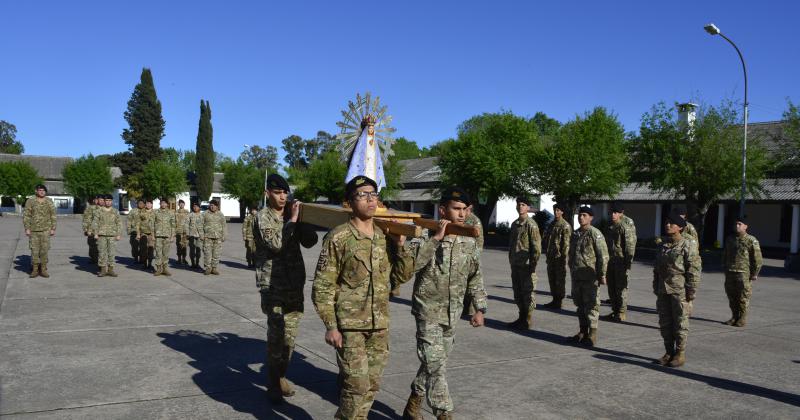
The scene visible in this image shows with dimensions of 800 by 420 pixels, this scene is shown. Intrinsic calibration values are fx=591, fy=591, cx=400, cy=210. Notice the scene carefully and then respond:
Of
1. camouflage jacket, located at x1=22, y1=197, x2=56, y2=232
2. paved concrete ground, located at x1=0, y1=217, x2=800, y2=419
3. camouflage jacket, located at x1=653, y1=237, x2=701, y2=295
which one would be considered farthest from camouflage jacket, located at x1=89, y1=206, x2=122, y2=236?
camouflage jacket, located at x1=653, y1=237, x2=701, y2=295

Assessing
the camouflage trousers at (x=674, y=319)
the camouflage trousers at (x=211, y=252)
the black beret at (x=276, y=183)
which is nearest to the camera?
the black beret at (x=276, y=183)

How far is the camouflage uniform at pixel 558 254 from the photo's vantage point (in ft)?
35.4

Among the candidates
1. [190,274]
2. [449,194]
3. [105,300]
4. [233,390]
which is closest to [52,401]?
[233,390]

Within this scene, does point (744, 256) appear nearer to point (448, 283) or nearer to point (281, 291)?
point (448, 283)

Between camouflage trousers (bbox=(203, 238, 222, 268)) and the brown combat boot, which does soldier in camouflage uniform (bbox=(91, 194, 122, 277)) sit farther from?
the brown combat boot

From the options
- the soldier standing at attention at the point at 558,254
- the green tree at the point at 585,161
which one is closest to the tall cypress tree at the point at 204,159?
the green tree at the point at 585,161

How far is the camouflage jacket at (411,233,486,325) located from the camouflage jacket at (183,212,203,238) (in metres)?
11.9

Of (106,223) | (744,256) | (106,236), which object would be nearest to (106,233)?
(106,236)

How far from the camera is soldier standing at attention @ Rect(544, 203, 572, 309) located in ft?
35.4

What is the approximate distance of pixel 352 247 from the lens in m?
4.19

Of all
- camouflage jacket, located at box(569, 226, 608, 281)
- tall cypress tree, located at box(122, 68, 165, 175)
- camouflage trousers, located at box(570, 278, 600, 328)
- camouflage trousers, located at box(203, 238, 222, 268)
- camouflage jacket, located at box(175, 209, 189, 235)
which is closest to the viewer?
camouflage trousers, located at box(570, 278, 600, 328)

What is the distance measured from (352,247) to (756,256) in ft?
29.2

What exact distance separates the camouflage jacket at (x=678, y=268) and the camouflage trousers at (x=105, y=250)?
12.1m

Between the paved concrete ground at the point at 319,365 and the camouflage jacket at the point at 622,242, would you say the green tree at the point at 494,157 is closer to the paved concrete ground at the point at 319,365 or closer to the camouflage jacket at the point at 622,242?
the camouflage jacket at the point at 622,242
